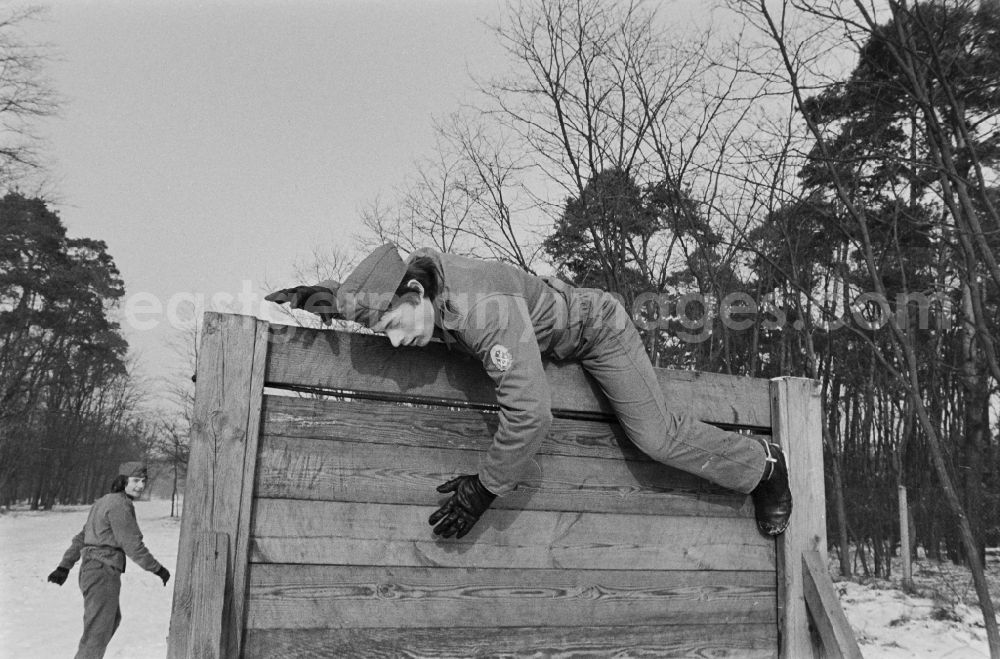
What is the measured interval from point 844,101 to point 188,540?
309 inches

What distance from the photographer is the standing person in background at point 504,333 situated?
2422 mm

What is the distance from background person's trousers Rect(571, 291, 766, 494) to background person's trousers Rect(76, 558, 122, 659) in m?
4.45

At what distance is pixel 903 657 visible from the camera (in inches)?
309

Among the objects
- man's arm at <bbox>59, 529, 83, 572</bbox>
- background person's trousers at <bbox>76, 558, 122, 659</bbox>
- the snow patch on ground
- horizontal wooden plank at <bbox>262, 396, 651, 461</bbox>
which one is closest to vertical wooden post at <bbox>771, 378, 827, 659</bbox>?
horizontal wooden plank at <bbox>262, 396, 651, 461</bbox>

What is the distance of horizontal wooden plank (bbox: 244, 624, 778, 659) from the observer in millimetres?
2418

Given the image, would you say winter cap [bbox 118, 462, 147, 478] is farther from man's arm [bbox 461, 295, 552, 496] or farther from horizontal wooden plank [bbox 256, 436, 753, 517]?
man's arm [bbox 461, 295, 552, 496]

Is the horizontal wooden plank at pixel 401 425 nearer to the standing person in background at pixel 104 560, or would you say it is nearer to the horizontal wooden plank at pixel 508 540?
the horizontal wooden plank at pixel 508 540

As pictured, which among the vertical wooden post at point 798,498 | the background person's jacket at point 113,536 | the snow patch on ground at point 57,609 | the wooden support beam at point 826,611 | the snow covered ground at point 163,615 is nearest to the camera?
the wooden support beam at point 826,611

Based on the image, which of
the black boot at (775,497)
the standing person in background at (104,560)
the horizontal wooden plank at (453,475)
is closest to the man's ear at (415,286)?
the horizontal wooden plank at (453,475)

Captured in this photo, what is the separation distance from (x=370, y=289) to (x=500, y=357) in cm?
49

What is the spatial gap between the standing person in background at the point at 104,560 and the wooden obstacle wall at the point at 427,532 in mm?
3723

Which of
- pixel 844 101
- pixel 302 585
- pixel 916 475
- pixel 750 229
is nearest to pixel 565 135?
pixel 750 229

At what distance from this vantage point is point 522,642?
2.68 metres

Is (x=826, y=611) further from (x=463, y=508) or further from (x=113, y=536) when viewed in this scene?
(x=113, y=536)
